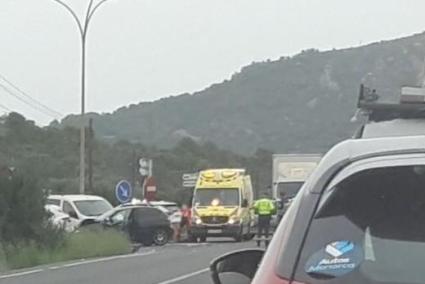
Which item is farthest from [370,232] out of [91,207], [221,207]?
[221,207]

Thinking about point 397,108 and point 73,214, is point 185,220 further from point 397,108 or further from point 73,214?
point 397,108

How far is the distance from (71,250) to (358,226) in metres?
28.9

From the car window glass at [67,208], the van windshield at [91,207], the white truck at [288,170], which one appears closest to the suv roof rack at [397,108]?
the car window glass at [67,208]

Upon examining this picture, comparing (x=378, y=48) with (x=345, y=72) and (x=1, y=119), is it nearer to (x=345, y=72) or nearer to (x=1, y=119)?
(x=345, y=72)

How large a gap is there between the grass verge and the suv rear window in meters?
24.1

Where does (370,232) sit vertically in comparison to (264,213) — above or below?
above

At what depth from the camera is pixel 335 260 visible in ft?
13.4

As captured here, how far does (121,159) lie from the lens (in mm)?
79000

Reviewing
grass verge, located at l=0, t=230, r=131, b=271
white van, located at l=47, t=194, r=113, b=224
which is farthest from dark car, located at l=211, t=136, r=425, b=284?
white van, located at l=47, t=194, r=113, b=224

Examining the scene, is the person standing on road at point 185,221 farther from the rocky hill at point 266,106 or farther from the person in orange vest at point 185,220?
the rocky hill at point 266,106

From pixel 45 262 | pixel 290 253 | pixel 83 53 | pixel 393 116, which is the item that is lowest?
pixel 45 262

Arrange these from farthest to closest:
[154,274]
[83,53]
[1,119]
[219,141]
A: [219,141] < [1,119] < [83,53] < [154,274]

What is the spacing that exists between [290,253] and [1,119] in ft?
217

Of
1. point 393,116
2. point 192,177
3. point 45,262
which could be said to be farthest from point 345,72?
point 393,116
